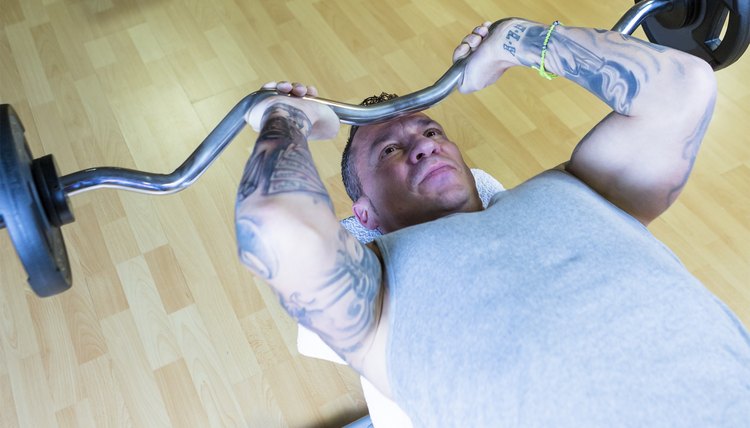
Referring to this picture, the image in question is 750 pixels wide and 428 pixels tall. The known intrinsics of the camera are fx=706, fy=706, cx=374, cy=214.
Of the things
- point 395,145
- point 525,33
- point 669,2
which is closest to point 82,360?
point 395,145

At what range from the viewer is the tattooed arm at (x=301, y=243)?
3.12 feet

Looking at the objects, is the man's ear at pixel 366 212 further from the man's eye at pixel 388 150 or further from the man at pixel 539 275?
the man at pixel 539 275

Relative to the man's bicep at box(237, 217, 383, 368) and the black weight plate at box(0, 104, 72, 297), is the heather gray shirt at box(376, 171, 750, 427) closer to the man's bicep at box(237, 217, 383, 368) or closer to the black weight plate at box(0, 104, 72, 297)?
the man's bicep at box(237, 217, 383, 368)

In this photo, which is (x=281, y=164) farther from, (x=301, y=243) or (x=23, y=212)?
(x=23, y=212)

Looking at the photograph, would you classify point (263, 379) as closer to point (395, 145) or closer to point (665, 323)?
point (395, 145)

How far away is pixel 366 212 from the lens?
1.45 metres

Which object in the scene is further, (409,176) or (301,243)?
(409,176)

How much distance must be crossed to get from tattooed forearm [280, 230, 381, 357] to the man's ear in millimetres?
348

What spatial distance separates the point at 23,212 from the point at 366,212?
0.74 m

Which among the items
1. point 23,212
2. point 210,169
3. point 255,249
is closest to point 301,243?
point 255,249

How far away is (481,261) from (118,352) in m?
1.26

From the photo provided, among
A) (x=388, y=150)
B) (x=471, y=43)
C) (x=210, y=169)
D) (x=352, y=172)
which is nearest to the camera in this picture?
(x=471, y=43)

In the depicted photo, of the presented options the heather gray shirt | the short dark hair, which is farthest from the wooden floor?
the heather gray shirt

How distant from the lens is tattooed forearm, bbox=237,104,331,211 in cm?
99
